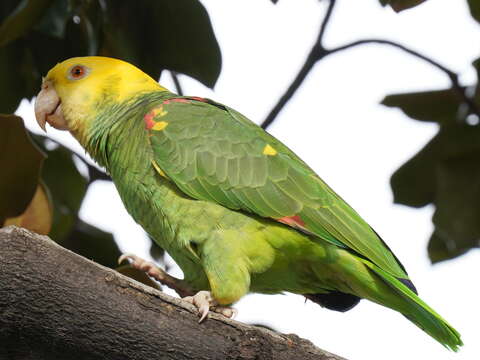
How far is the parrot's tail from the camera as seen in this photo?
7.30ft

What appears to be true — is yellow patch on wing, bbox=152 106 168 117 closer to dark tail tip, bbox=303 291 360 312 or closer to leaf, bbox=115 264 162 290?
leaf, bbox=115 264 162 290

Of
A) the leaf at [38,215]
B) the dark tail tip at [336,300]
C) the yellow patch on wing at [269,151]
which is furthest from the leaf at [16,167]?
the dark tail tip at [336,300]

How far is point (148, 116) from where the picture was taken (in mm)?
2605

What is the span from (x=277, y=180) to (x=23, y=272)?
1.15 metres

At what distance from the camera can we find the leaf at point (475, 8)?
2.61 m

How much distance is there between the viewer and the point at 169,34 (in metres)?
2.81

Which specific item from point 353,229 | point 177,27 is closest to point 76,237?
point 177,27

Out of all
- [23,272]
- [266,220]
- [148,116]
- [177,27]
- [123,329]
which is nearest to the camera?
[23,272]

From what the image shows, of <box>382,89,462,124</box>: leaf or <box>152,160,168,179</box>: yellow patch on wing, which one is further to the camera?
<box>382,89,462,124</box>: leaf

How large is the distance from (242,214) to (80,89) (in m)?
0.86

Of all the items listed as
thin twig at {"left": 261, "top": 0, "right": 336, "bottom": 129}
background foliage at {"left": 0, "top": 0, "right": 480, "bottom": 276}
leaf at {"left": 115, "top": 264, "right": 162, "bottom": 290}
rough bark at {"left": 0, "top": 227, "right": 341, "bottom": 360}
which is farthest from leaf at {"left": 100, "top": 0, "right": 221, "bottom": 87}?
rough bark at {"left": 0, "top": 227, "right": 341, "bottom": 360}

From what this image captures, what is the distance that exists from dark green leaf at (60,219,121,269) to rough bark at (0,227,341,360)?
116 centimetres

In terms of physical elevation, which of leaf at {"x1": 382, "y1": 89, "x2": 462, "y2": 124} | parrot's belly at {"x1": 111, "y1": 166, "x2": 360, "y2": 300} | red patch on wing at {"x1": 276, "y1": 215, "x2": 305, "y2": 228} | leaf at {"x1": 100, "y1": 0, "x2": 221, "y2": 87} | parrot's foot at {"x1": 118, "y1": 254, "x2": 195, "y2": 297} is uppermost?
leaf at {"x1": 382, "y1": 89, "x2": 462, "y2": 124}

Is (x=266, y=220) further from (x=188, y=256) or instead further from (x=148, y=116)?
(x=148, y=116)
